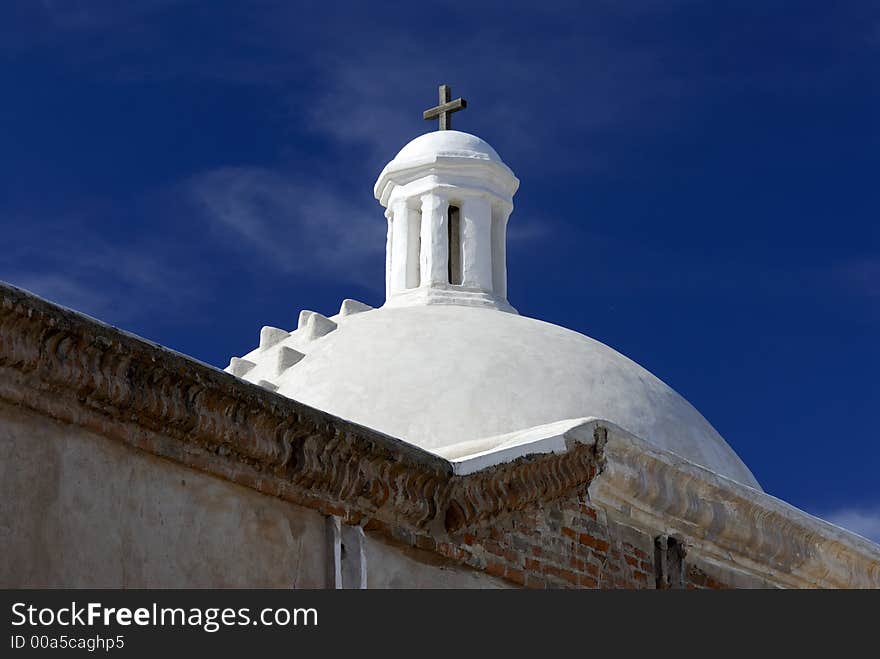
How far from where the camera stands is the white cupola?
14023 mm

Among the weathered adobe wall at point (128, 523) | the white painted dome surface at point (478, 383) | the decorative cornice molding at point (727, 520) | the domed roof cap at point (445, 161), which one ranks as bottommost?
the weathered adobe wall at point (128, 523)

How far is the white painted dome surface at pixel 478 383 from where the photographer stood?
1127 centimetres

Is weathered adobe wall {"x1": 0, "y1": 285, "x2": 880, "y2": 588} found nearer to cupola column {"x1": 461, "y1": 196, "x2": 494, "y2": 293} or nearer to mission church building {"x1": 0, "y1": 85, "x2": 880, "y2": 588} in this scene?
mission church building {"x1": 0, "y1": 85, "x2": 880, "y2": 588}

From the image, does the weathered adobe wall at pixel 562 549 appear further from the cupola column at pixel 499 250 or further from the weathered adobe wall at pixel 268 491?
the cupola column at pixel 499 250

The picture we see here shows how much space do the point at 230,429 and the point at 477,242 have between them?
7184 millimetres

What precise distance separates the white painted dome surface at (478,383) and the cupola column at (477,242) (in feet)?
4.00

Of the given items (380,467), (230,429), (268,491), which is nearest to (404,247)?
(380,467)

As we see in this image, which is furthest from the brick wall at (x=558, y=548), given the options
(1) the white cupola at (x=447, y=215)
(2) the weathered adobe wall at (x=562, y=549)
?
(1) the white cupola at (x=447, y=215)

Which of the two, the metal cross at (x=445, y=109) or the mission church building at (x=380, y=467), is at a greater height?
the metal cross at (x=445, y=109)

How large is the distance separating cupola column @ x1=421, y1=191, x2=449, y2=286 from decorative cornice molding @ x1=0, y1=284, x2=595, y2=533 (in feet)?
17.8

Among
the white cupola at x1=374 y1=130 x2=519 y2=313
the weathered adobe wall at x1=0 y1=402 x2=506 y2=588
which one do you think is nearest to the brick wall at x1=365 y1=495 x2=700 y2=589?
the weathered adobe wall at x1=0 y1=402 x2=506 y2=588

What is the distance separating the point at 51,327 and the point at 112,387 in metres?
0.35
